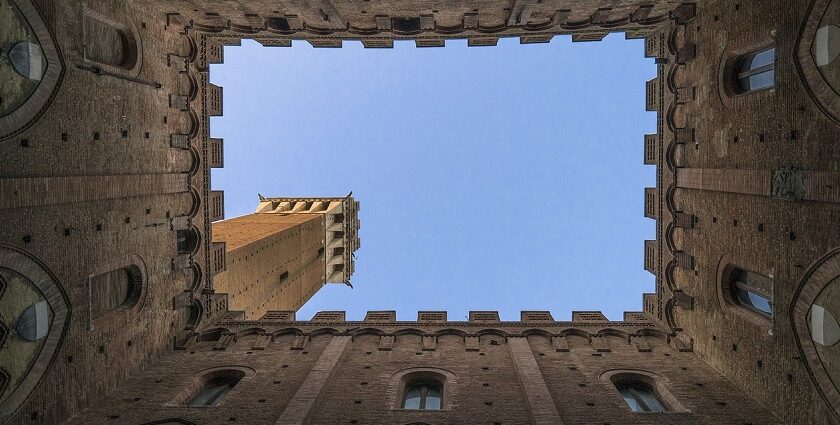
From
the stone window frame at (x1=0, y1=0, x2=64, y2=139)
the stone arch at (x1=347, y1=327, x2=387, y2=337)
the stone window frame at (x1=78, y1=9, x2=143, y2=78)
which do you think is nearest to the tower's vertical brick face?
the stone arch at (x1=347, y1=327, x2=387, y2=337)

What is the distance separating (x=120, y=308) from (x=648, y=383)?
50.0ft

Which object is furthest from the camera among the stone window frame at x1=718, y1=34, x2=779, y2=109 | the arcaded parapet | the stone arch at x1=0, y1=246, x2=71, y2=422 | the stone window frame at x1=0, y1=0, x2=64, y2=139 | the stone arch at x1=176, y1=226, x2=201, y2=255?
the arcaded parapet

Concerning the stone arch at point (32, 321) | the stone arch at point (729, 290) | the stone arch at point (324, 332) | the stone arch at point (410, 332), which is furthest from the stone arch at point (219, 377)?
the stone arch at point (729, 290)

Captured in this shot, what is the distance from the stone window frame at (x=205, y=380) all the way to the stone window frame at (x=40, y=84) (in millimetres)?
7710

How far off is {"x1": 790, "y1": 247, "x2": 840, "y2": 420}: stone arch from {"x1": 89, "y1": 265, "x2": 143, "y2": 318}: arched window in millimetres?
16480

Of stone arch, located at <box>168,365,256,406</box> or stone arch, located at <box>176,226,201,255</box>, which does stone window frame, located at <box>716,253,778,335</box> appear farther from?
stone arch, located at <box>176,226,201,255</box>

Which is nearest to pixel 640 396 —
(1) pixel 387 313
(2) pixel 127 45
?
(1) pixel 387 313

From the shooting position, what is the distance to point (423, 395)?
1595 cm

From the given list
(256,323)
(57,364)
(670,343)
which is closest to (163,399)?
(57,364)

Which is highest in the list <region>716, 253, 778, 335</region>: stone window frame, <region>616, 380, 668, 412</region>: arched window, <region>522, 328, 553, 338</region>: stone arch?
<region>716, 253, 778, 335</region>: stone window frame

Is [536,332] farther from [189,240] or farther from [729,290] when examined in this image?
[189,240]

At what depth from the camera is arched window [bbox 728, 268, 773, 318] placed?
13852 mm

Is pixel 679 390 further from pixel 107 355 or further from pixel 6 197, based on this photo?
pixel 6 197

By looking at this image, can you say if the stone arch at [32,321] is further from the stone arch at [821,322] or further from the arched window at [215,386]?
the stone arch at [821,322]
